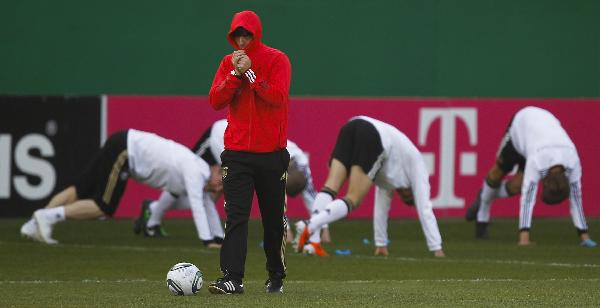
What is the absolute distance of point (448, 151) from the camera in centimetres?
2042

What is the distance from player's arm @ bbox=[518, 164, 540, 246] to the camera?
16.4 m

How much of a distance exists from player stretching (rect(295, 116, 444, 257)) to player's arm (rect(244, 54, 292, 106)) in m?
4.69

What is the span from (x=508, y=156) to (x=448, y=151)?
8.70 feet

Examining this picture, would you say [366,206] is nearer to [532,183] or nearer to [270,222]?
[532,183]

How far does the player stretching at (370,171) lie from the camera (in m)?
14.9

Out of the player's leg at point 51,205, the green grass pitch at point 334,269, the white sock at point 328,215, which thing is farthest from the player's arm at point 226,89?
the player's leg at point 51,205

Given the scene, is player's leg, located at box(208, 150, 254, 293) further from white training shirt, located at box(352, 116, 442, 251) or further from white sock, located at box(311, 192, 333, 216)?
white training shirt, located at box(352, 116, 442, 251)

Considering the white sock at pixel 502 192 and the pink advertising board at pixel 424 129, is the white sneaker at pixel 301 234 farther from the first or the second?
the pink advertising board at pixel 424 129

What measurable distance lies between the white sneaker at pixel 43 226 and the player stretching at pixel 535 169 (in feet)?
17.5

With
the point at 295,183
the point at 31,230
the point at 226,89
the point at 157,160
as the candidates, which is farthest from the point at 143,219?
the point at 226,89

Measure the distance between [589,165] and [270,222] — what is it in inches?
448

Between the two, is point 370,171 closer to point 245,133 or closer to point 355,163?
point 355,163

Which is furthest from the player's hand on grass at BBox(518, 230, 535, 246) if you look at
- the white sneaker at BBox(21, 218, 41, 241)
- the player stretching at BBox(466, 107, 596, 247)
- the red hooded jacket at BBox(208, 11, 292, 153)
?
the red hooded jacket at BBox(208, 11, 292, 153)

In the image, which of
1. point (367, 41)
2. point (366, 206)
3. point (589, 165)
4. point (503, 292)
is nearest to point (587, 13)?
point (367, 41)
